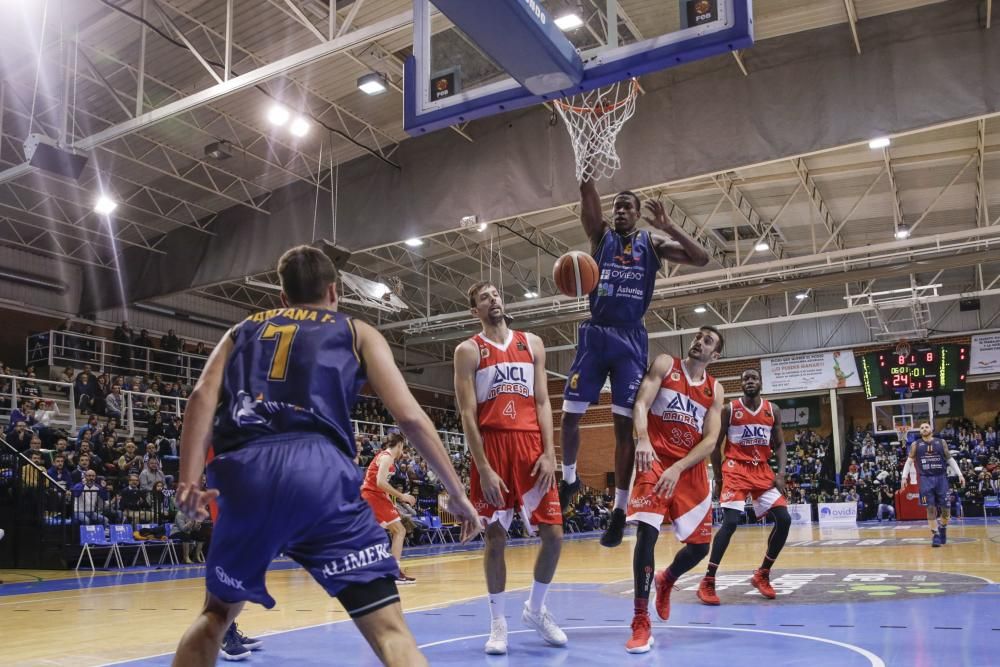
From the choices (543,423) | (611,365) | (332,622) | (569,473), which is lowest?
(332,622)

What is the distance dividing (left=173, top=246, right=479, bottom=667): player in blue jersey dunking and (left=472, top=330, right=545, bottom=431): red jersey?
2.68m

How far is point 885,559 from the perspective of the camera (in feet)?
36.0

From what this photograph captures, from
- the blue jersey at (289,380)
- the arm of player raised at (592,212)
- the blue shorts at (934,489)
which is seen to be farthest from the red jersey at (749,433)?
the blue shorts at (934,489)

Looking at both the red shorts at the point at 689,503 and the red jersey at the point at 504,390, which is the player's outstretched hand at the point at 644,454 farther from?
the red jersey at the point at 504,390

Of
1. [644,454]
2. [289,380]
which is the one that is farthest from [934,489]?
[289,380]

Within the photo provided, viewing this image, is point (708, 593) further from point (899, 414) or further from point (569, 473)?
point (899, 414)

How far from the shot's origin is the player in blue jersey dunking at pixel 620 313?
19.4ft

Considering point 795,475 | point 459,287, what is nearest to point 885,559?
point 459,287

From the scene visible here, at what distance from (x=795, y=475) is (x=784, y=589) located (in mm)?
24888

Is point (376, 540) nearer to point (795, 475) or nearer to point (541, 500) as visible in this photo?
point (541, 500)

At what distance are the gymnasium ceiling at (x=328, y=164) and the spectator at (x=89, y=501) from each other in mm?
4975

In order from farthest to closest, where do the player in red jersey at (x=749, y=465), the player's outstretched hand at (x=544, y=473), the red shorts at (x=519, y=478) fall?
1. the player in red jersey at (x=749, y=465)
2. the red shorts at (x=519, y=478)
3. the player's outstretched hand at (x=544, y=473)

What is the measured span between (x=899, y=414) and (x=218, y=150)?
2448 cm

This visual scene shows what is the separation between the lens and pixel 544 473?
534 cm
